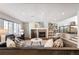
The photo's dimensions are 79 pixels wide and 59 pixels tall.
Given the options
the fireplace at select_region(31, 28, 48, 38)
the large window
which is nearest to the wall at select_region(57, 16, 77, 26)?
the fireplace at select_region(31, 28, 48, 38)

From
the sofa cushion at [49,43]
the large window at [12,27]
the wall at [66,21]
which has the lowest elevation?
the sofa cushion at [49,43]

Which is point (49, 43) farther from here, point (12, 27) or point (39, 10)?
point (12, 27)

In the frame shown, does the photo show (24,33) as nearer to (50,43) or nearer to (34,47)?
(34,47)

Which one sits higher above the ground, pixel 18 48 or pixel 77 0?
pixel 77 0

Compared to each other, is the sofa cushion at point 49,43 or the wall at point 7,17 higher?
the wall at point 7,17

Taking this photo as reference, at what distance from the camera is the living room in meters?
2.96

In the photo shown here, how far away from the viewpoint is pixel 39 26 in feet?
9.87

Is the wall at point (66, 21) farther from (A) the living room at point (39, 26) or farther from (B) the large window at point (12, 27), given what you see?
(B) the large window at point (12, 27)

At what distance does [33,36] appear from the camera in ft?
9.97

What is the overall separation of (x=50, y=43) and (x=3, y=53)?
115 cm

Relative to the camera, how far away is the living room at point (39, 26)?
2.96m

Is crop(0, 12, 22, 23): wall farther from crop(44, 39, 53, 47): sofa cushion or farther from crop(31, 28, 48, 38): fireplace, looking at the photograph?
crop(44, 39, 53, 47): sofa cushion

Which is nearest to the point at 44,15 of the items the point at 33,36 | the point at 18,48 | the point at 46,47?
the point at 33,36

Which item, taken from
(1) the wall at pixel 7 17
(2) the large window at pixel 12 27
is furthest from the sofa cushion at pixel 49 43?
(1) the wall at pixel 7 17
